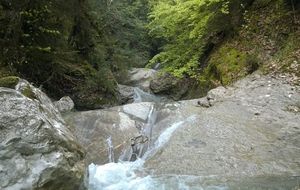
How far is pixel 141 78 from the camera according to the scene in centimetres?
1914

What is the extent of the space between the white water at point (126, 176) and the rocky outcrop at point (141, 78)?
1060 cm

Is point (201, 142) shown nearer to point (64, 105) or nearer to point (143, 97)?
point (64, 105)

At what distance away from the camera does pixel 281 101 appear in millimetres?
8438

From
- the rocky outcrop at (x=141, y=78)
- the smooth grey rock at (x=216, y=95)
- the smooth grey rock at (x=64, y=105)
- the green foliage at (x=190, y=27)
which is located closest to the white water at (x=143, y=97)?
the rocky outcrop at (x=141, y=78)

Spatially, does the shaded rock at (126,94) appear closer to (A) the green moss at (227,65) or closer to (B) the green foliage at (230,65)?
(B) the green foliage at (230,65)

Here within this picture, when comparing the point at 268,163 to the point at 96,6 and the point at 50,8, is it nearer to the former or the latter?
the point at 50,8

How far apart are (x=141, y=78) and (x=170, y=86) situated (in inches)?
115

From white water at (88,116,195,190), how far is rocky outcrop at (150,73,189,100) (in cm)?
786

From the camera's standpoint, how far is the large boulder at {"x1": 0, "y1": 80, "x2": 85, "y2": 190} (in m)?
4.62

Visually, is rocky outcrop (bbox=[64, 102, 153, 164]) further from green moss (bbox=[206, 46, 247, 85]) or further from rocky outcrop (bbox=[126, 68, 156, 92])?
rocky outcrop (bbox=[126, 68, 156, 92])

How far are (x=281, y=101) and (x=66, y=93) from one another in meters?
5.90

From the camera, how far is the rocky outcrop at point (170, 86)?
1548cm

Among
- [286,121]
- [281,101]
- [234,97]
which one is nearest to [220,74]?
[234,97]

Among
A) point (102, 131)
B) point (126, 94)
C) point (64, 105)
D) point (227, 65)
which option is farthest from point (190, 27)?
point (102, 131)
